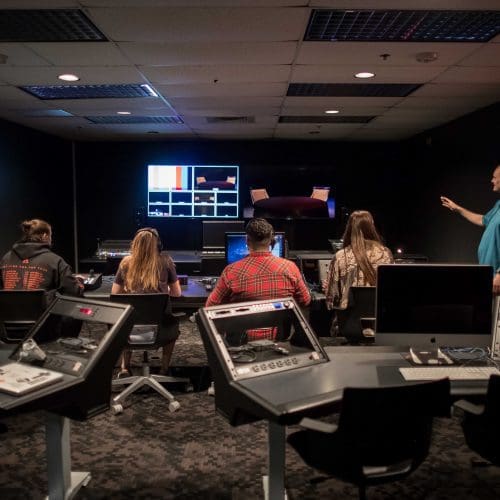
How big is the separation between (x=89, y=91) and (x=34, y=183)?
3091 millimetres

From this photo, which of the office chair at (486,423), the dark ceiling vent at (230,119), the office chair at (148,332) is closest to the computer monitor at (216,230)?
the dark ceiling vent at (230,119)

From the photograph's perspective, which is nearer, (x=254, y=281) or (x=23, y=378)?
(x=23, y=378)

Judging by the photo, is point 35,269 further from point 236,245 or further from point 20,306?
point 236,245

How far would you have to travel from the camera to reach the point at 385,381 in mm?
2293

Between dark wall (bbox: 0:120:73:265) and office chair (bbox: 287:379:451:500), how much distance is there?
18.9 feet

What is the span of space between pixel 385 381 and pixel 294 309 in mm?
514

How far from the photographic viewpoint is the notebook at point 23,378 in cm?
206

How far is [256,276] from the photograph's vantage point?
3.17m

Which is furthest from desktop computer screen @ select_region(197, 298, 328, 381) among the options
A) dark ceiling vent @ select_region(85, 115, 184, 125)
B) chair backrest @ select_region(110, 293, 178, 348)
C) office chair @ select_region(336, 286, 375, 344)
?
dark ceiling vent @ select_region(85, 115, 184, 125)

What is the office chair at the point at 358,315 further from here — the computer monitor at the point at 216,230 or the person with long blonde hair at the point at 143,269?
the computer monitor at the point at 216,230

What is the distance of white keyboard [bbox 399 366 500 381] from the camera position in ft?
7.57

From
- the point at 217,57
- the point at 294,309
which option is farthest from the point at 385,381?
the point at 217,57

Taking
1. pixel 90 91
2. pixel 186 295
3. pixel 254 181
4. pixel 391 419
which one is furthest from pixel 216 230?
pixel 391 419

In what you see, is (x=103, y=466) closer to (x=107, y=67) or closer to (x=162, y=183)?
(x=107, y=67)
